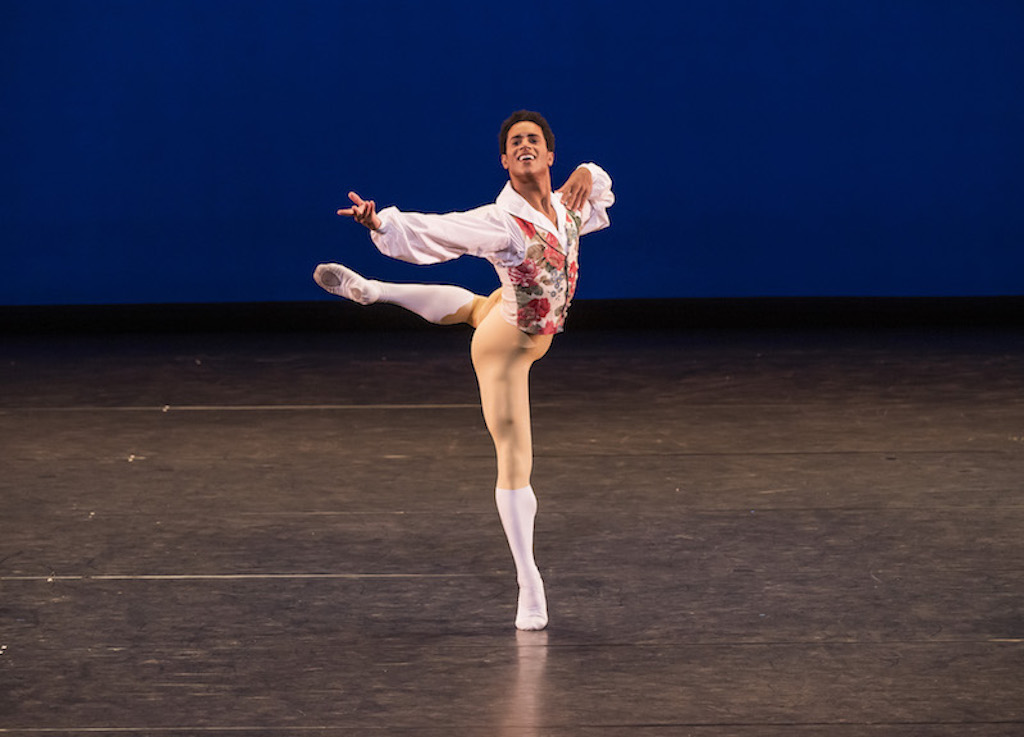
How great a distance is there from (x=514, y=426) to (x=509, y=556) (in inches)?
26.9

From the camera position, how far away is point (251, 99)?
7.42m

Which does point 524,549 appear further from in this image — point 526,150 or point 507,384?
point 526,150

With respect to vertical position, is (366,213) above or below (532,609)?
above

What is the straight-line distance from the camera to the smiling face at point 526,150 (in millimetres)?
2951

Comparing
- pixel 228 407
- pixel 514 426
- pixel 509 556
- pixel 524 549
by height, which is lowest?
pixel 228 407

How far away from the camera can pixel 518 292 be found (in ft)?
9.69

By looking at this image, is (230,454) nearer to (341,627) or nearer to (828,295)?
(341,627)

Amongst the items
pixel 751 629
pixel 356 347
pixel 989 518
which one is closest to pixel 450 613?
pixel 751 629

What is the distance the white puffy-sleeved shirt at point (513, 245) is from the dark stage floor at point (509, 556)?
0.67 meters

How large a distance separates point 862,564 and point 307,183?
4624 mm

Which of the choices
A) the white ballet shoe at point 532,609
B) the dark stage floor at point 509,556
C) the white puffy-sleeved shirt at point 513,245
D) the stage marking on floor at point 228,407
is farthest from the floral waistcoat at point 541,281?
the stage marking on floor at point 228,407

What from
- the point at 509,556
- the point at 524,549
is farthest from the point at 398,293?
the point at 509,556

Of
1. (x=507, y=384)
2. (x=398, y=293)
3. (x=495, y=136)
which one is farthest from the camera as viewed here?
(x=495, y=136)

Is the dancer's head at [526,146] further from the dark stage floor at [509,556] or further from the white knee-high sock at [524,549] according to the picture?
the dark stage floor at [509,556]
